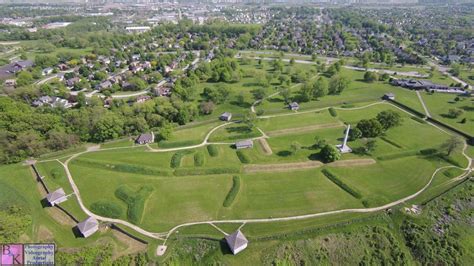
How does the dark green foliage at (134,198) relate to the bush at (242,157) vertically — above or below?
below

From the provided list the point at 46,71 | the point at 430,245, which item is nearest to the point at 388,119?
the point at 430,245

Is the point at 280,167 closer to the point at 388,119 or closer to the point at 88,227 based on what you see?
the point at 388,119

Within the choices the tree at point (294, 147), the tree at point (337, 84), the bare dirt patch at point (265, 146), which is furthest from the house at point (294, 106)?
the tree at point (294, 147)

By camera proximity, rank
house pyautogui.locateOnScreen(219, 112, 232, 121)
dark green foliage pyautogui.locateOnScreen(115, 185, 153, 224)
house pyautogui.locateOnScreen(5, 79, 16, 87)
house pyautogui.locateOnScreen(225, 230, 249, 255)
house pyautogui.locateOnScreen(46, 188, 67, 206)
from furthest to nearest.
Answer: house pyautogui.locateOnScreen(5, 79, 16, 87)
house pyautogui.locateOnScreen(219, 112, 232, 121)
house pyautogui.locateOnScreen(46, 188, 67, 206)
dark green foliage pyautogui.locateOnScreen(115, 185, 153, 224)
house pyautogui.locateOnScreen(225, 230, 249, 255)

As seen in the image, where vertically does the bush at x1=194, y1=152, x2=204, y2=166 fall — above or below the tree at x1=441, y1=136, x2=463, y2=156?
below

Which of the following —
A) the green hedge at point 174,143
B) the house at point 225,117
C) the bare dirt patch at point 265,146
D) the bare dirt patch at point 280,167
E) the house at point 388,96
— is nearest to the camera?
the bare dirt patch at point 280,167

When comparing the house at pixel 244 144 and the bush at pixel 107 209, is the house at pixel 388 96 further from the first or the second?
the bush at pixel 107 209

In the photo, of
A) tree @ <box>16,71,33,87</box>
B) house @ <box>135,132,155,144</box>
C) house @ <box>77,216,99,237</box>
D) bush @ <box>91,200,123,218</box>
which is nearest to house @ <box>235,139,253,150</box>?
house @ <box>135,132,155,144</box>

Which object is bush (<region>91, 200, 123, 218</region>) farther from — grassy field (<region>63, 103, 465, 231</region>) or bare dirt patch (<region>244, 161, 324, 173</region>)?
bare dirt patch (<region>244, 161, 324, 173</region>)
